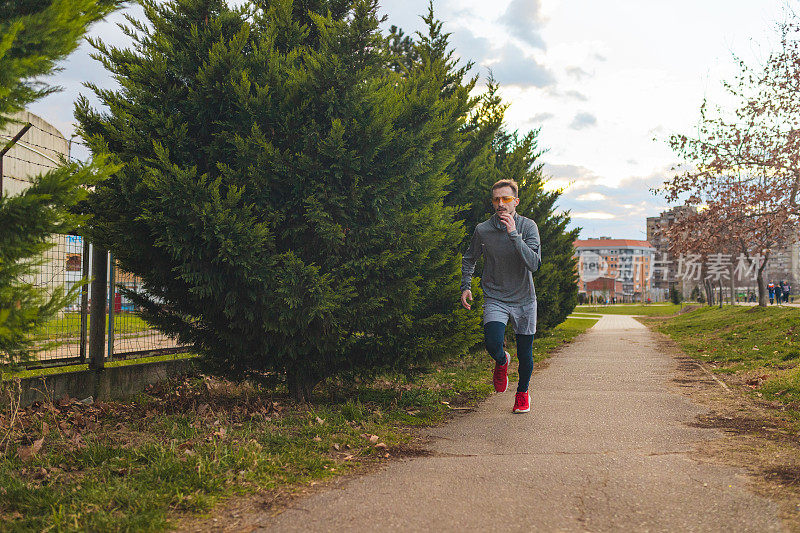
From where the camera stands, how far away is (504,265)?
593 centimetres

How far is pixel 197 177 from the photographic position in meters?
5.11

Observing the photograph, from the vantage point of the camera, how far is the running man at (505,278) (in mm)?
5812

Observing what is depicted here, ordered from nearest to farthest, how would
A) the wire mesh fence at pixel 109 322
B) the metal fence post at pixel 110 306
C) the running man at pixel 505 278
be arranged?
1. the running man at pixel 505 278
2. the wire mesh fence at pixel 109 322
3. the metal fence post at pixel 110 306

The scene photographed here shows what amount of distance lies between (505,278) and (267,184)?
2337 millimetres

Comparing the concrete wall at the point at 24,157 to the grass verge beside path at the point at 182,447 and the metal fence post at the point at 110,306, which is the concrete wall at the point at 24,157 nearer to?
the metal fence post at the point at 110,306

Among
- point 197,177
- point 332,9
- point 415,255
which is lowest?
point 415,255

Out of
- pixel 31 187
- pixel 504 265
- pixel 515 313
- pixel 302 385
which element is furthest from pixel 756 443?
pixel 31 187

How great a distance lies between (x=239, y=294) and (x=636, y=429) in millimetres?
3467

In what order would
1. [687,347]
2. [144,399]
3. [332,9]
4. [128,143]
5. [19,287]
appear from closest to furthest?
1. [19,287]
2. [128,143]
3. [332,9]
4. [144,399]
5. [687,347]

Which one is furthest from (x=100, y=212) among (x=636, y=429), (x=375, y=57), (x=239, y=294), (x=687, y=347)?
(x=687, y=347)

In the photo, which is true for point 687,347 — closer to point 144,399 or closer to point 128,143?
point 144,399

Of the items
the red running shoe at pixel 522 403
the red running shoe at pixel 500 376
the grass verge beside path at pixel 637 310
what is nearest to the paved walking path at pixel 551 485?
the red running shoe at pixel 522 403

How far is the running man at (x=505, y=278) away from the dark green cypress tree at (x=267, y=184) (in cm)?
57

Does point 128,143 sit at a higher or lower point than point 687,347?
higher
